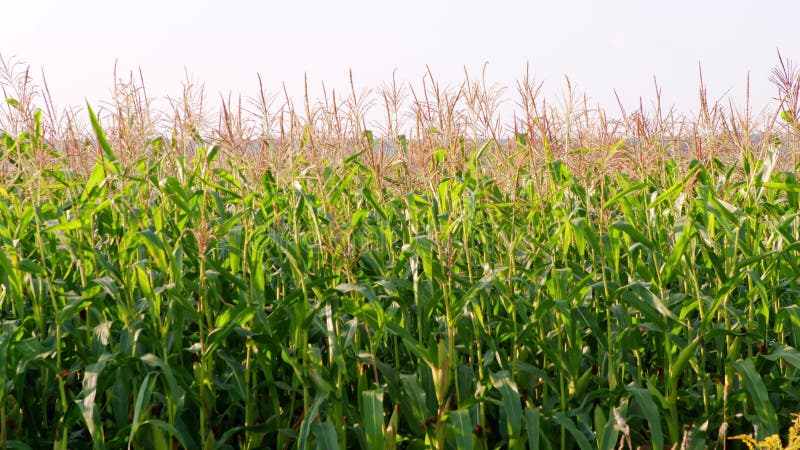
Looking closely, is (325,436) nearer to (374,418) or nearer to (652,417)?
(374,418)

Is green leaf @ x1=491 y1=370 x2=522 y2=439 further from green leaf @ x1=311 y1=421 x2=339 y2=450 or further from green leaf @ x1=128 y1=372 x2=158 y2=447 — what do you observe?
green leaf @ x1=128 y1=372 x2=158 y2=447

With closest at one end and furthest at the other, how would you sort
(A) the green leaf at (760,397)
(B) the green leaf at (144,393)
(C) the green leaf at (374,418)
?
1. (B) the green leaf at (144,393)
2. (C) the green leaf at (374,418)
3. (A) the green leaf at (760,397)

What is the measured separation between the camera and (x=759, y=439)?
3.14 metres

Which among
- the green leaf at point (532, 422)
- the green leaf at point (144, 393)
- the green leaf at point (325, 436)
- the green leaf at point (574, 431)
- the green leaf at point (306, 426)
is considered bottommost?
the green leaf at point (574, 431)

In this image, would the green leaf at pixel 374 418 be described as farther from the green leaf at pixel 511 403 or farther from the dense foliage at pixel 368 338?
the green leaf at pixel 511 403

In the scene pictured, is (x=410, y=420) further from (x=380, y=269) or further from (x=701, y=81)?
(x=701, y=81)

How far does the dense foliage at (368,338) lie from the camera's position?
305 centimetres

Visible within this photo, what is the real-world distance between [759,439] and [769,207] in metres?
1.12

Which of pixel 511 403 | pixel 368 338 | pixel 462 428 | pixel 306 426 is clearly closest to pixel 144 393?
pixel 306 426

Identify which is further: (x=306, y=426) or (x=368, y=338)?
(x=368, y=338)

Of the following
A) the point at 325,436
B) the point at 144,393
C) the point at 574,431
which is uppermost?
the point at 144,393

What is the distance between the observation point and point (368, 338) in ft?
11.3

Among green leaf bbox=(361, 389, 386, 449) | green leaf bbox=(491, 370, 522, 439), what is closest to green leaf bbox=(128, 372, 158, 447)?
green leaf bbox=(361, 389, 386, 449)

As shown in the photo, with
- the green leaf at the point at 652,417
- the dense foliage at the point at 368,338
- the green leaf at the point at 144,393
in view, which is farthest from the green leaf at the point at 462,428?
the green leaf at the point at 144,393
